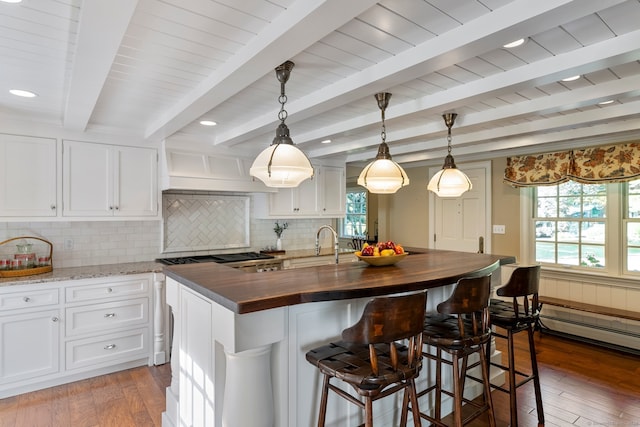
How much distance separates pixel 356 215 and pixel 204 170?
4.31 m

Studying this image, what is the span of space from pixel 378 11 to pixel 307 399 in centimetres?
191

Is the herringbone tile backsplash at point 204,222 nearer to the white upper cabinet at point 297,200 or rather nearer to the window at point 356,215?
the white upper cabinet at point 297,200

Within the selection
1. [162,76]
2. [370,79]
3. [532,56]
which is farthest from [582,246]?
[162,76]

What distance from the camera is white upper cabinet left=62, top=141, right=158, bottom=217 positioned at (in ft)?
11.2

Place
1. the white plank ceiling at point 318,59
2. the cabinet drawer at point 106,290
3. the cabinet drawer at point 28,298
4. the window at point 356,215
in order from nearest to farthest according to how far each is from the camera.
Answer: the white plank ceiling at point 318,59
the cabinet drawer at point 28,298
the cabinet drawer at point 106,290
the window at point 356,215

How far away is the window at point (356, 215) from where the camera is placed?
7.63 metres

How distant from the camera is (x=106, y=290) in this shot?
3311 mm

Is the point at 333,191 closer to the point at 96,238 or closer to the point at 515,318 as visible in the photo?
the point at 96,238

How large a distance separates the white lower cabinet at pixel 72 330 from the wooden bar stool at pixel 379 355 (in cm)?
236

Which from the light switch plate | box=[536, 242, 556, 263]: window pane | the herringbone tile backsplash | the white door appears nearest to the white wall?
the herringbone tile backsplash

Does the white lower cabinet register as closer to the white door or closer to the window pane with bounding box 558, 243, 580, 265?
the white door

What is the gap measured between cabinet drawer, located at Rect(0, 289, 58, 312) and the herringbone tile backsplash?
1.19 metres

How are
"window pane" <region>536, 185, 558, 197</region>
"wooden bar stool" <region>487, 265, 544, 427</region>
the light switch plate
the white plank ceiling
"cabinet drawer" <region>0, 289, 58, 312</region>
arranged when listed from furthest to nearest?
1. the light switch plate
2. "window pane" <region>536, 185, 558, 197</region>
3. "cabinet drawer" <region>0, 289, 58, 312</region>
4. "wooden bar stool" <region>487, 265, 544, 427</region>
5. the white plank ceiling

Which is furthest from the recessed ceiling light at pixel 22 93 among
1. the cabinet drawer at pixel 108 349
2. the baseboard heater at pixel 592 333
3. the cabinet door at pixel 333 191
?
the baseboard heater at pixel 592 333
